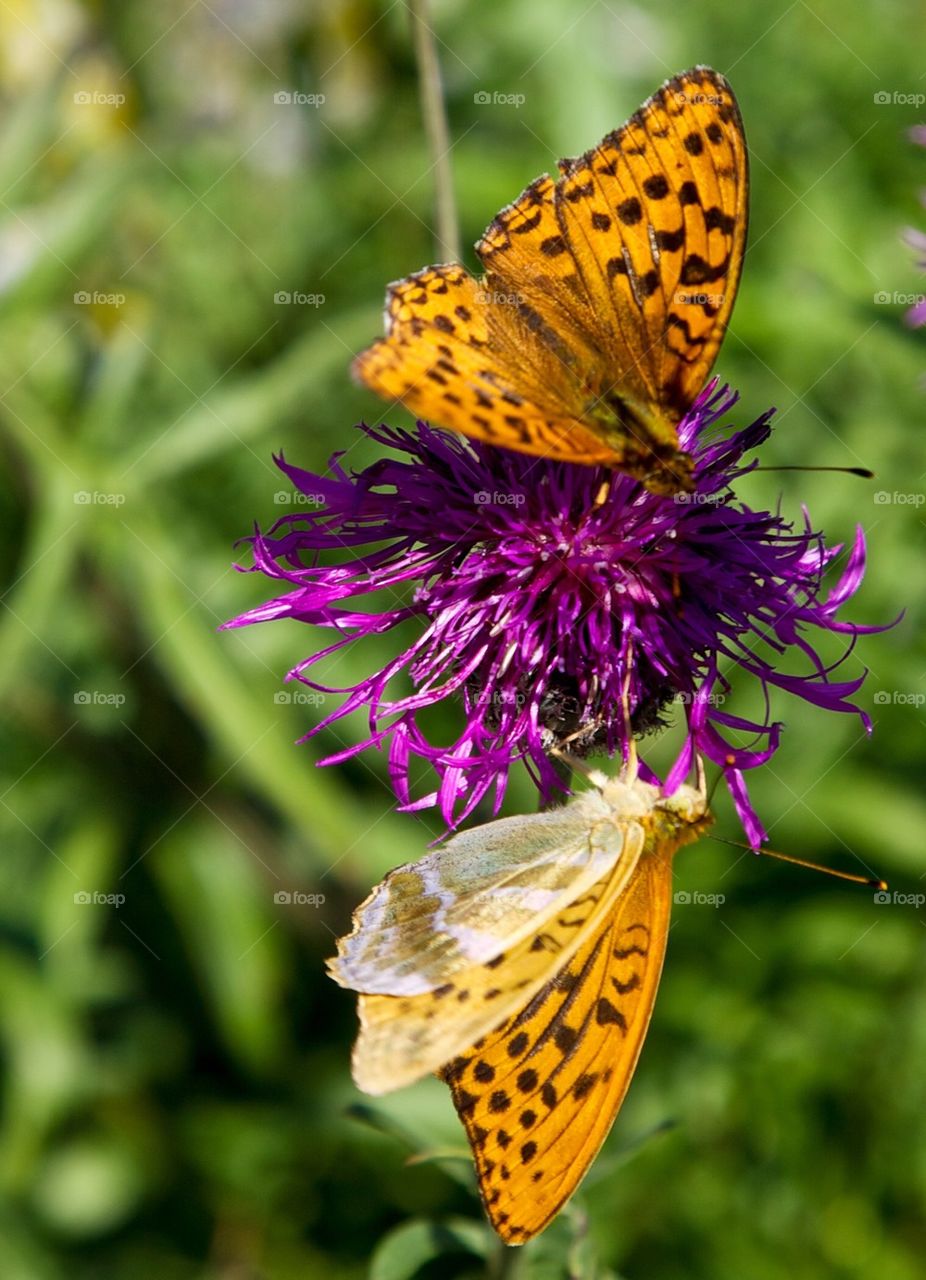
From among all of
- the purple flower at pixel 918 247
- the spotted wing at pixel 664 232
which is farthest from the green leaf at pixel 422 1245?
the purple flower at pixel 918 247

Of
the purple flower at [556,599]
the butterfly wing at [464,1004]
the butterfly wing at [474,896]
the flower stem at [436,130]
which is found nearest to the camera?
the butterfly wing at [464,1004]

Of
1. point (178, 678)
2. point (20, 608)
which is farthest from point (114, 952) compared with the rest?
point (20, 608)

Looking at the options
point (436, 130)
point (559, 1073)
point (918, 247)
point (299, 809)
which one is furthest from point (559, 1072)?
point (918, 247)

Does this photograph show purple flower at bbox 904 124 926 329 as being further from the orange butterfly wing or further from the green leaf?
the green leaf

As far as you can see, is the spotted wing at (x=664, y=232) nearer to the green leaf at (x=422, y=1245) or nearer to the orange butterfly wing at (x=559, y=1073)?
the orange butterfly wing at (x=559, y=1073)

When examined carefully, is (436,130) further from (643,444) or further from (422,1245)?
(422,1245)

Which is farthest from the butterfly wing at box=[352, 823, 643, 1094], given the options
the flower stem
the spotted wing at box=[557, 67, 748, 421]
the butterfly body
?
the flower stem

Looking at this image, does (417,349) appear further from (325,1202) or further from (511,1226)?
(325,1202)
